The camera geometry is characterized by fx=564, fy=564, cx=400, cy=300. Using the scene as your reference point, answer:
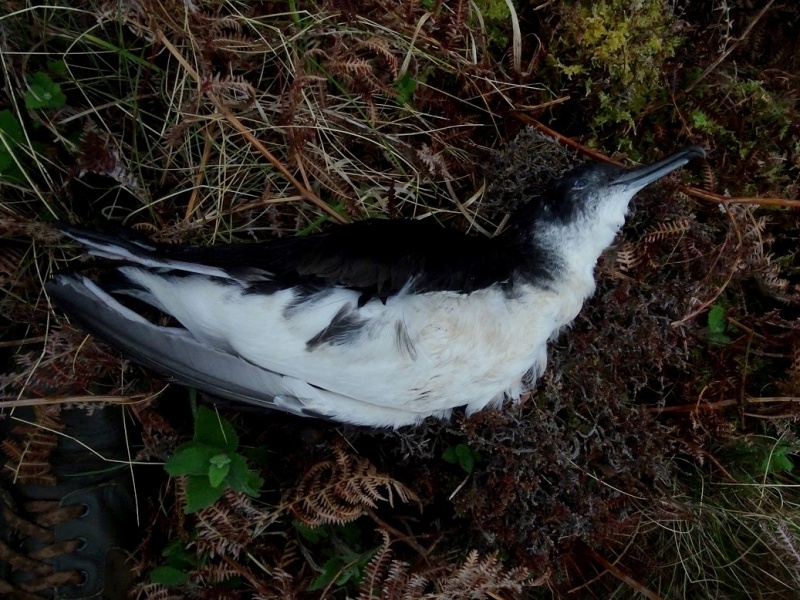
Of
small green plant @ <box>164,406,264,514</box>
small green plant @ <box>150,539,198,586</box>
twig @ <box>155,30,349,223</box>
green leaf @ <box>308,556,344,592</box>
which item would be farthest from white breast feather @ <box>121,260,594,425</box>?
small green plant @ <box>150,539,198,586</box>

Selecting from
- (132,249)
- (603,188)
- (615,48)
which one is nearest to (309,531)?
(132,249)

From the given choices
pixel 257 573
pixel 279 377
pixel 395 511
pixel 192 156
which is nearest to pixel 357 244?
pixel 279 377

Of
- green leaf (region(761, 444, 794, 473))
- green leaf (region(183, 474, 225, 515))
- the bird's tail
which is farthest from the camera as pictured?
green leaf (region(761, 444, 794, 473))

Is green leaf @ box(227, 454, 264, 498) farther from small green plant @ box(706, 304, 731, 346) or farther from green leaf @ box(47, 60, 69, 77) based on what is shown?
small green plant @ box(706, 304, 731, 346)

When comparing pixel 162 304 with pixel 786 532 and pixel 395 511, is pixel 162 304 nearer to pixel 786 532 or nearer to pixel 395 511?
pixel 395 511

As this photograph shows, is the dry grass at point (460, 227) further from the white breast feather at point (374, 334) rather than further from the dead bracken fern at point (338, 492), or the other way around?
the white breast feather at point (374, 334)

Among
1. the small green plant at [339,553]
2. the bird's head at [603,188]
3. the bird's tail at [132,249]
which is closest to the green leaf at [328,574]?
the small green plant at [339,553]
